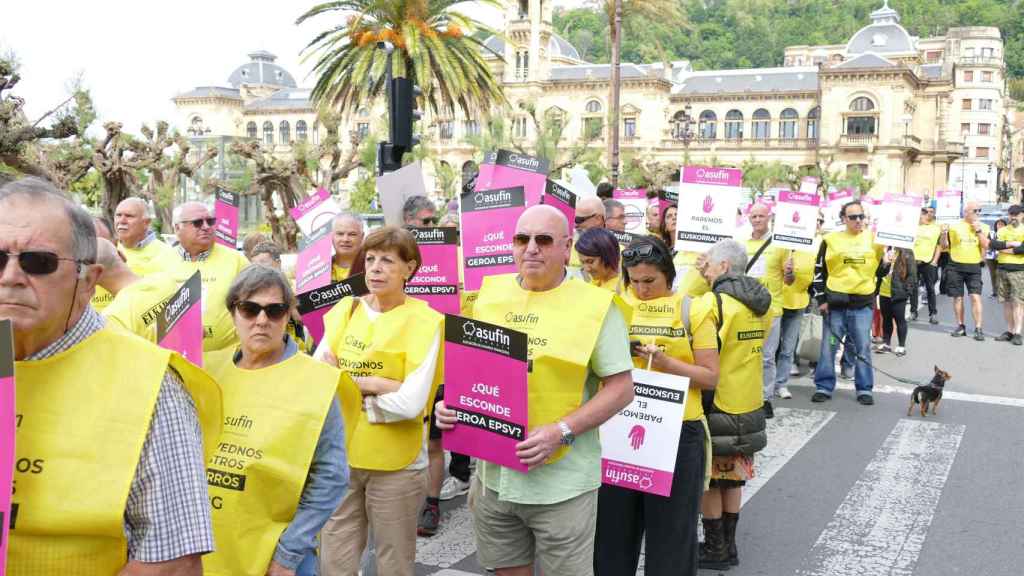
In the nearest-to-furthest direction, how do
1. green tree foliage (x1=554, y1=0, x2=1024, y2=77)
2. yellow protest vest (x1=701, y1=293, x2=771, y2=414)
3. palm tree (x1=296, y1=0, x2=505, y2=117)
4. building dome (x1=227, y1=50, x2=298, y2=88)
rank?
yellow protest vest (x1=701, y1=293, x2=771, y2=414), palm tree (x1=296, y1=0, x2=505, y2=117), building dome (x1=227, y1=50, x2=298, y2=88), green tree foliage (x1=554, y1=0, x2=1024, y2=77)

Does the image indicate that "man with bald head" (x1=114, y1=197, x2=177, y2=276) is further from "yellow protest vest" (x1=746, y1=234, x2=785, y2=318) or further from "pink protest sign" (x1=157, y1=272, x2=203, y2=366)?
"yellow protest vest" (x1=746, y1=234, x2=785, y2=318)

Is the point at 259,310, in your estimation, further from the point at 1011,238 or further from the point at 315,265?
the point at 1011,238

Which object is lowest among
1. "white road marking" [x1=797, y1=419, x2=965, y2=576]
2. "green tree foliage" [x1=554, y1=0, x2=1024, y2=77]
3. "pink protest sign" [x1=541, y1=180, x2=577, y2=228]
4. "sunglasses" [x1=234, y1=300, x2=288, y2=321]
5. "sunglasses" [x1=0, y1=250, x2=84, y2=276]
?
"white road marking" [x1=797, y1=419, x2=965, y2=576]

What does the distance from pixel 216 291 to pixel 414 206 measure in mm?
2261

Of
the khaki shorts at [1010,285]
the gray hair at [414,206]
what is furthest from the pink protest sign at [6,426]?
the khaki shorts at [1010,285]

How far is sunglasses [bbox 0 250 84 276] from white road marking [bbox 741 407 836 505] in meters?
5.95

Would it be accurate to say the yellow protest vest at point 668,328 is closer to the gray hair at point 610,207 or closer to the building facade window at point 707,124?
the gray hair at point 610,207

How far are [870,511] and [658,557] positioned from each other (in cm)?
286

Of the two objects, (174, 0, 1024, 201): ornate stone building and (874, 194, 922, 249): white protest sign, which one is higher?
(174, 0, 1024, 201): ornate stone building

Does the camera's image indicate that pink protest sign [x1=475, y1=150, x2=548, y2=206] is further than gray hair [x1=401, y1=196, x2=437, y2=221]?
No

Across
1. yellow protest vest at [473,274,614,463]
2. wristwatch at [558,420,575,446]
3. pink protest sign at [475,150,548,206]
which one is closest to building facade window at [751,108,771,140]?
pink protest sign at [475,150,548,206]

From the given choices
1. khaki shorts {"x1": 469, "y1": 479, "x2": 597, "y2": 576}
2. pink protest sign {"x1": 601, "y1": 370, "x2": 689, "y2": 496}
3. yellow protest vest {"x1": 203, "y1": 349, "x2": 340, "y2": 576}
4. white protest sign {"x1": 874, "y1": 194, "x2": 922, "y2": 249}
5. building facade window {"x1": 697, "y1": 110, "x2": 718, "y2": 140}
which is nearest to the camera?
yellow protest vest {"x1": 203, "y1": 349, "x2": 340, "y2": 576}

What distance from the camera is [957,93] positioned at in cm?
11012

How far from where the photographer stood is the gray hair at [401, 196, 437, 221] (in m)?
7.86
